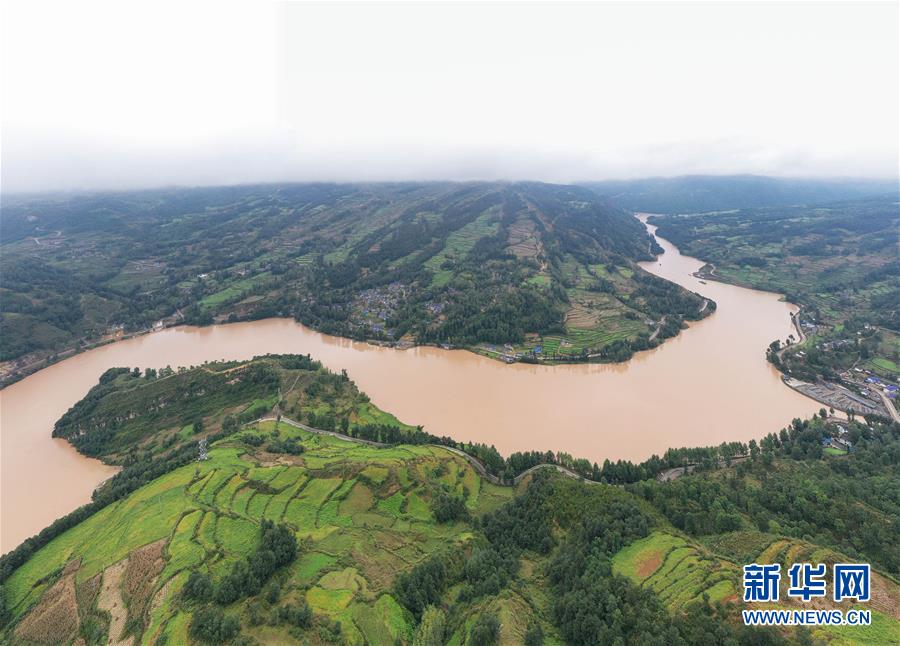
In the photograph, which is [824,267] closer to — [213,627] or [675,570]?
[675,570]

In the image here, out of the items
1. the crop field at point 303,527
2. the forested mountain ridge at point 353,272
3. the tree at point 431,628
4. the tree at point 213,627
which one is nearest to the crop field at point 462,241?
the forested mountain ridge at point 353,272

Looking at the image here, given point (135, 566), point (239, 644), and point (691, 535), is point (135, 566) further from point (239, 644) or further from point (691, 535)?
point (691, 535)

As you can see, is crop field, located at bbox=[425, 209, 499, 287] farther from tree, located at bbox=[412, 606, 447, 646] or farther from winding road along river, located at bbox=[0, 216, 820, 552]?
tree, located at bbox=[412, 606, 447, 646]

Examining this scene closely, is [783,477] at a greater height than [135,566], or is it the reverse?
[783,477]

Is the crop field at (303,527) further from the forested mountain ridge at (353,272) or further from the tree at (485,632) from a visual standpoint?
the forested mountain ridge at (353,272)

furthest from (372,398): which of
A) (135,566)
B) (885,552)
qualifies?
(885,552)

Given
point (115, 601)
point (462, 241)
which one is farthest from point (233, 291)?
point (115, 601)

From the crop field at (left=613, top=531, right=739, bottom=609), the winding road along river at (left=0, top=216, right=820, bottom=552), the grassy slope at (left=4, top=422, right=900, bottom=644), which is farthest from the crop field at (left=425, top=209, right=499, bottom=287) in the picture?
the crop field at (left=613, top=531, right=739, bottom=609)
